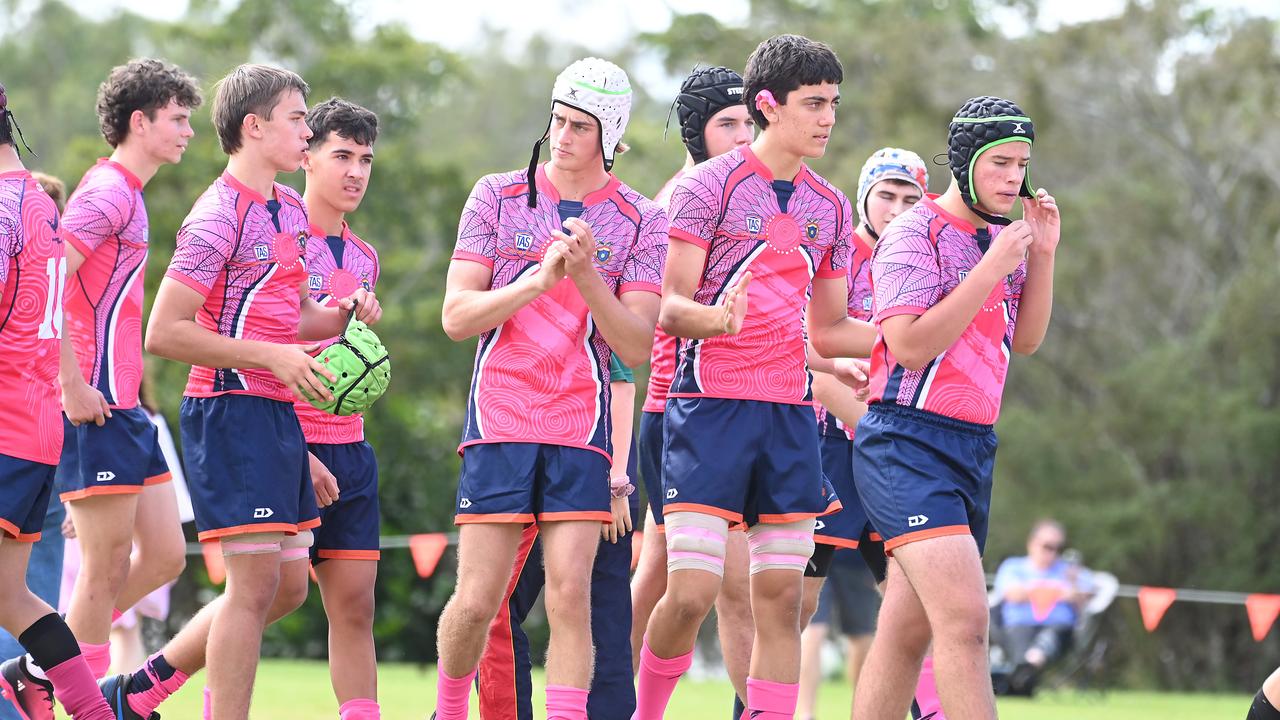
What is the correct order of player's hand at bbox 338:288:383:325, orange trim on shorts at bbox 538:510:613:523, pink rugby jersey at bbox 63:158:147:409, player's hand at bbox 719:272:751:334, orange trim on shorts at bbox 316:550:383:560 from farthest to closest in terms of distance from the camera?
pink rugby jersey at bbox 63:158:147:409
orange trim on shorts at bbox 316:550:383:560
player's hand at bbox 338:288:383:325
orange trim on shorts at bbox 538:510:613:523
player's hand at bbox 719:272:751:334

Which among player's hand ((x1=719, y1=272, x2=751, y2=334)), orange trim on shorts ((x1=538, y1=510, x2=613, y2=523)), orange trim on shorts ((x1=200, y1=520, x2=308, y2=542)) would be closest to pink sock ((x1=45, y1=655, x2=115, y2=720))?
orange trim on shorts ((x1=200, y1=520, x2=308, y2=542))

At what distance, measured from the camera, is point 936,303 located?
6262 millimetres

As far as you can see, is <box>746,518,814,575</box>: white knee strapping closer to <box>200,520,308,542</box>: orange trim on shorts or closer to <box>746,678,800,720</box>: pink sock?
<box>746,678,800,720</box>: pink sock

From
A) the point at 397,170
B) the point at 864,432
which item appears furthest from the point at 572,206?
the point at 397,170

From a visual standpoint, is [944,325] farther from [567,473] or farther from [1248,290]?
[1248,290]

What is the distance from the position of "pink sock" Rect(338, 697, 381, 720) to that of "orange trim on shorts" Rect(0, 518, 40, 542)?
1.43 meters

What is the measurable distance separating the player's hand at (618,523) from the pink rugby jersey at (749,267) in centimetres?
51

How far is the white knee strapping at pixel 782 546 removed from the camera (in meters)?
6.72

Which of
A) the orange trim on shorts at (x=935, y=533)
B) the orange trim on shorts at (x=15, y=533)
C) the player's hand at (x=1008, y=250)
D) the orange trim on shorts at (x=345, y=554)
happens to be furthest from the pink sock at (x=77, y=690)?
the player's hand at (x=1008, y=250)

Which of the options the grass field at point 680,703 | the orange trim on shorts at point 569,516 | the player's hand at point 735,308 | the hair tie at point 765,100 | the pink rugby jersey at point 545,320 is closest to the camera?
the player's hand at point 735,308

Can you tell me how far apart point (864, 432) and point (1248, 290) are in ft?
68.3

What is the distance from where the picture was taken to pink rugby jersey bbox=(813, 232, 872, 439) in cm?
818

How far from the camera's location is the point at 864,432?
6441 millimetres

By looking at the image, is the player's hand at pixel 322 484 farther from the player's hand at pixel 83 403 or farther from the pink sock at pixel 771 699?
the pink sock at pixel 771 699
